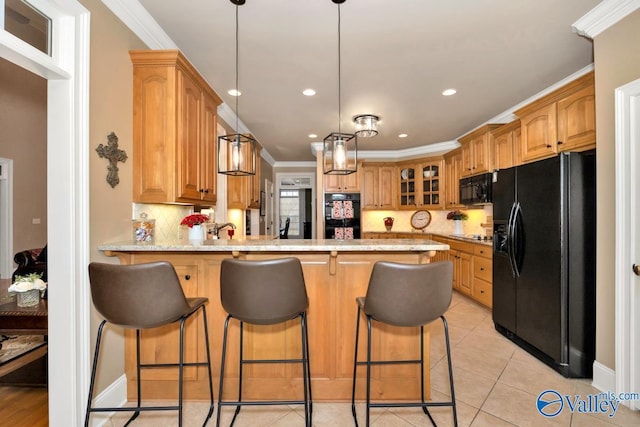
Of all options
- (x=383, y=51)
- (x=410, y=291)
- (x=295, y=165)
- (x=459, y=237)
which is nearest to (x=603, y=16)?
(x=383, y=51)

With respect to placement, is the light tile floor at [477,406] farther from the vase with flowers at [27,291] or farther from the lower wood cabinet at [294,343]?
the vase with flowers at [27,291]

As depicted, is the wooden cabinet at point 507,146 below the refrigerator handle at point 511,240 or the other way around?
the other way around

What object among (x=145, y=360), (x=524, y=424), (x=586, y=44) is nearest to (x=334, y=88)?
(x=586, y=44)

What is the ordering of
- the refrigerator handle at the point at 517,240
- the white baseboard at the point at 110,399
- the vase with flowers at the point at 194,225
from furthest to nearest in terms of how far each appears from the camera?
the refrigerator handle at the point at 517,240 < the vase with flowers at the point at 194,225 < the white baseboard at the point at 110,399

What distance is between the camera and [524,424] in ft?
5.90

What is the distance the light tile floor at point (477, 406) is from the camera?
5.94 ft

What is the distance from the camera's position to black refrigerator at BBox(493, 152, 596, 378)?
2320 millimetres

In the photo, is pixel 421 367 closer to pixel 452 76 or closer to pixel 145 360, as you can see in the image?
pixel 145 360

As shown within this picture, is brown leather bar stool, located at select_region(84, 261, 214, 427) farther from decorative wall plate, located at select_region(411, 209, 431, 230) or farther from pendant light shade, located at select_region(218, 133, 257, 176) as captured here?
decorative wall plate, located at select_region(411, 209, 431, 230)

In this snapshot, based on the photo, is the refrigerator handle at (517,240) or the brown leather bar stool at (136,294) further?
the refrigerator handle at (517,240)

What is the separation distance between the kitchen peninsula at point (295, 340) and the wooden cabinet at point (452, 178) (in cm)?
362

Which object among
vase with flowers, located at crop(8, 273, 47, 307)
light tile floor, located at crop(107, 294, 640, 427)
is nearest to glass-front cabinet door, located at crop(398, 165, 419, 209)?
light tile floor, located at crop(107, 294, 640, 427)

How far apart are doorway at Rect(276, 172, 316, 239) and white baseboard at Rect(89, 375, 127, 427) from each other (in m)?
5.64

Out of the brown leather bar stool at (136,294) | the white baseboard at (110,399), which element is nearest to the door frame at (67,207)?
the white baseboard at (110,399)
